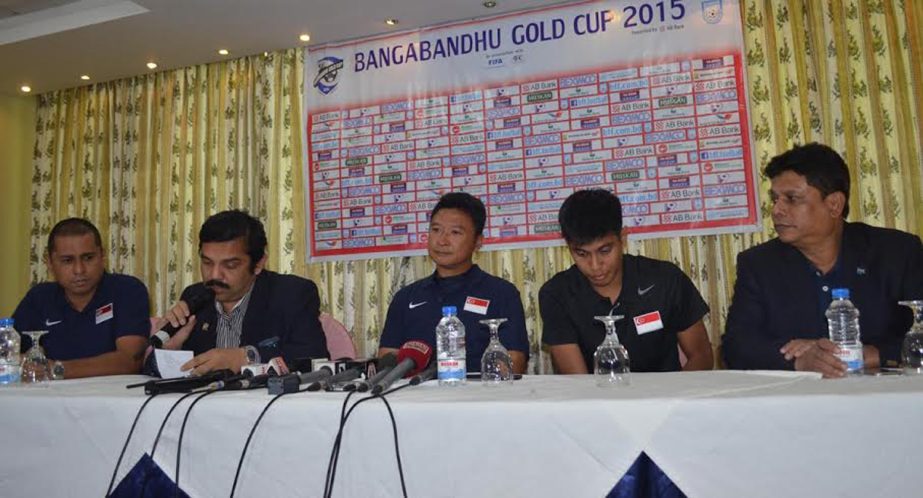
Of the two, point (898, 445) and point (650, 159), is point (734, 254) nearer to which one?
point (650, 159)

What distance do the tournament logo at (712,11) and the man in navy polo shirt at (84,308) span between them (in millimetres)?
3147

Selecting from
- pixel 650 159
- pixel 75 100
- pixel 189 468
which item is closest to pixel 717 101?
pixel 650 159

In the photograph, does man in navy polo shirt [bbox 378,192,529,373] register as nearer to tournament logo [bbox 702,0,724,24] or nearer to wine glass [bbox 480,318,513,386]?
wine glass [bbox 480,318,513,386]

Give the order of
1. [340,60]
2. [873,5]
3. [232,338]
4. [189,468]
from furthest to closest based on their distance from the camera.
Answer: [340,60]
[873,5]
[232,338]
[189,468]

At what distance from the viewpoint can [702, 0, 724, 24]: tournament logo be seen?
3.71 meters

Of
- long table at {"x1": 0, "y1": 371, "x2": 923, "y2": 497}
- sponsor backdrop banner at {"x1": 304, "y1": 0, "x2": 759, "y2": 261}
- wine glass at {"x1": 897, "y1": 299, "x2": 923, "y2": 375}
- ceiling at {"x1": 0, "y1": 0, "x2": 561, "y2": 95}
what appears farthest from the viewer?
ceiling at {"x1": 0, "y1": 0, "x2": 561, "y2": 95}

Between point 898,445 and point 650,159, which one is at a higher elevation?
point 650,159

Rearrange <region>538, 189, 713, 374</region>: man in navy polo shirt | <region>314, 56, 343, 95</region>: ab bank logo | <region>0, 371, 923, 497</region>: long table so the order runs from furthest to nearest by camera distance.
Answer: <region>314, 56, 343, 95</region>: ab bank logo < <region>538, 189, 713, 374</region>: man in navy polo shirt < <region>0, 371, 923, 497</region>: long table

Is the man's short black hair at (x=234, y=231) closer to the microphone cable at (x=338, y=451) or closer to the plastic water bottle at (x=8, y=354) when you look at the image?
the plastic water bottle at (x=8, y=354)

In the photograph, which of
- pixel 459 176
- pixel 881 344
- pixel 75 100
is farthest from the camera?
pixel 75 100

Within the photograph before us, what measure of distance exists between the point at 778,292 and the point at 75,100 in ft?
16.8

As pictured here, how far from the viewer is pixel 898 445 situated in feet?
3.92

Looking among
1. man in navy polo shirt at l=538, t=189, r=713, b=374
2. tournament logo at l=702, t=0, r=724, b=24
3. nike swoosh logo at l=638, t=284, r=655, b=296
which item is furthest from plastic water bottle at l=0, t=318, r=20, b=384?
tournament logo at l=702, t=0, r=724, b=24

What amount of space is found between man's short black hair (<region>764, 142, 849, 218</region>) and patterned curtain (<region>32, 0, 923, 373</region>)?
4.21 ft
